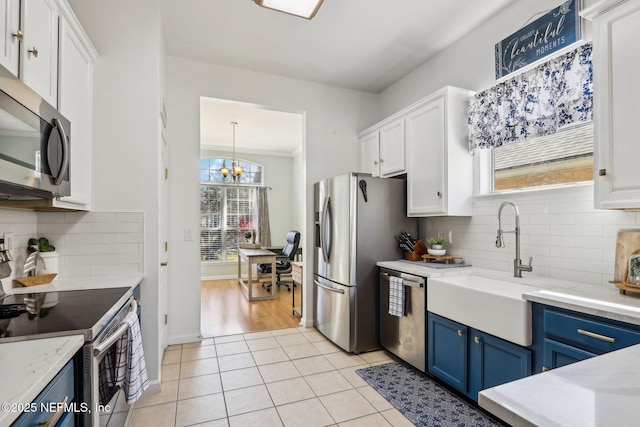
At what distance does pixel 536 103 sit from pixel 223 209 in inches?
237

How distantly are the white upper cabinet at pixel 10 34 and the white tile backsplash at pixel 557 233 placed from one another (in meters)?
2.98

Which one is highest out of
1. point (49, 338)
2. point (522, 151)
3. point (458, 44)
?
point (458, 44)

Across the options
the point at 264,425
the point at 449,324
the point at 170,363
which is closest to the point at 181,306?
the point at 170,363

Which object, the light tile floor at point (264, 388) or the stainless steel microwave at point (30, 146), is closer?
the stainless steel microwave at point (30, 146)

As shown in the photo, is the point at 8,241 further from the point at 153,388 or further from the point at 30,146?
the point at 153,388

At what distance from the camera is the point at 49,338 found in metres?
1.08

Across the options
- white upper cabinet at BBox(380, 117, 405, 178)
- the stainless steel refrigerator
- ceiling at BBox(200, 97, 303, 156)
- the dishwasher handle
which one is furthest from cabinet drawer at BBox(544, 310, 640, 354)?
ceiling at BBox(200, 97, 303, 156)

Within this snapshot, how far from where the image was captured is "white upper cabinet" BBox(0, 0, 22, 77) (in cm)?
122

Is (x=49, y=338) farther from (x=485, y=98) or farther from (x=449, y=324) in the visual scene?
(x=485, y=98)

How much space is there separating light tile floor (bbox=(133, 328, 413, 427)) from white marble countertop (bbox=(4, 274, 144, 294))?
853mm

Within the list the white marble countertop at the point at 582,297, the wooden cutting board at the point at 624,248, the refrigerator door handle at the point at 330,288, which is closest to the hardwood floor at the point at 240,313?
the refrigerator door handle at the point at 330,288

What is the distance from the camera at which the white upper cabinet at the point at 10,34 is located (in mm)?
1225

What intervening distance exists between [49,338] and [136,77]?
1.87 m

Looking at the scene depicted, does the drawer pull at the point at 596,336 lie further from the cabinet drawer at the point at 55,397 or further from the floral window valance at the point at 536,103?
the cabinet drawer at the point at 55,397
